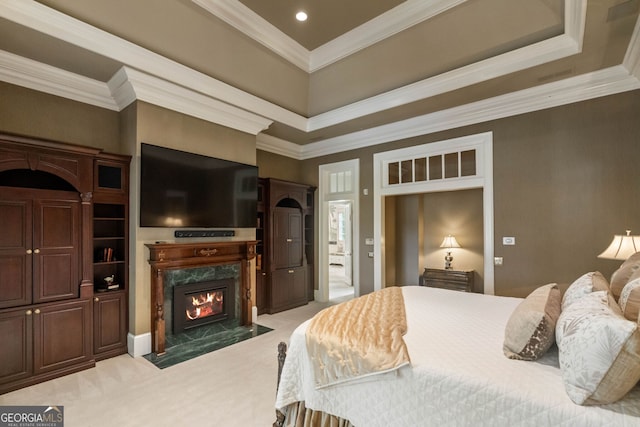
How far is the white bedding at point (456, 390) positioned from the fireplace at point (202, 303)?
2.35 meters

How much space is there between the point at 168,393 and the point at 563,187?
4676mm

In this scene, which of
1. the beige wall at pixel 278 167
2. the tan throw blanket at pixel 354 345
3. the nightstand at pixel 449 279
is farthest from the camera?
the beige wall at pixel 278 167

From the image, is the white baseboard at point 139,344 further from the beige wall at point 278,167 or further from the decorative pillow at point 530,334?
the decorative pillow at point 530,334

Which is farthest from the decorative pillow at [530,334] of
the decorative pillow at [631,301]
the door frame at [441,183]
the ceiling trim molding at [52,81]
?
the ceiling trim molding at [52,81]

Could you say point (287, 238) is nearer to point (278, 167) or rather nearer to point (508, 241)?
point (278, 167)

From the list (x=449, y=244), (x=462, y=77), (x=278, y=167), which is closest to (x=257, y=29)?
(x=278, y=167)

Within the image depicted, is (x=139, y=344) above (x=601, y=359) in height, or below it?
below

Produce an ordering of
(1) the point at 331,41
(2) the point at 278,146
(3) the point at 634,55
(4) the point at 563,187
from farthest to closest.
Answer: (2) the point at 278,146
(1) the point at 331,41
(4) the point at 563,187
(3) the point at 634,55

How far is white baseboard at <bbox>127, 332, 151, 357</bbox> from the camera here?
3.35 m

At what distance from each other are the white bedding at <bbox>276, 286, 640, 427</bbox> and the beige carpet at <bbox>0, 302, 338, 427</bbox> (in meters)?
0.78

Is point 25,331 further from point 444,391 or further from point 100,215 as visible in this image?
point 444,391

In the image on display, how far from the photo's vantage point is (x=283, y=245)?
5309 mm

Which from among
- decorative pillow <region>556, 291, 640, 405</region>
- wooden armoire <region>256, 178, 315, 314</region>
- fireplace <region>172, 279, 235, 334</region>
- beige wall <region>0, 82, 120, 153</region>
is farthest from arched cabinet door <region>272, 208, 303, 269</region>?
decorative pillow <region>556, 291, 640, 405</region>

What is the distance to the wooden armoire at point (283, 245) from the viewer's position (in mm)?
5074
